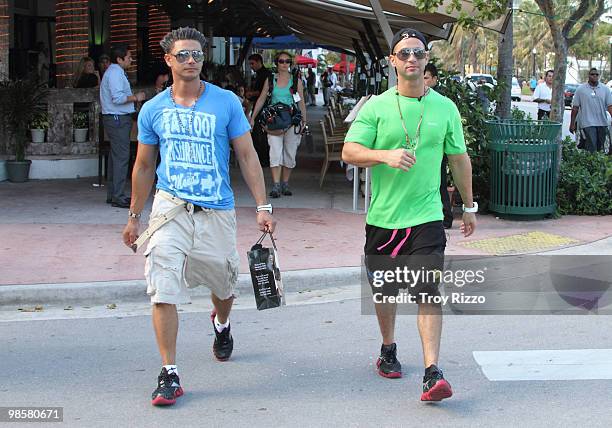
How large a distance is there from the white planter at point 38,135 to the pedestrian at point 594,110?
28.5ft

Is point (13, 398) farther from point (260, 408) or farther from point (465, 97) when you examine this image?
point (465, 97)

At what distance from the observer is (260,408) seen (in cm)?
500

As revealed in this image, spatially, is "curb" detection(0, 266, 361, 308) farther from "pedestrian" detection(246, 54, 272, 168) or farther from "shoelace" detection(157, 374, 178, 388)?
"pedestrian" detection(246, 54, 272, 168)

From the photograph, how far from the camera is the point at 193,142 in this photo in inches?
203

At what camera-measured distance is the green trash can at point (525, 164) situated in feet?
34.2

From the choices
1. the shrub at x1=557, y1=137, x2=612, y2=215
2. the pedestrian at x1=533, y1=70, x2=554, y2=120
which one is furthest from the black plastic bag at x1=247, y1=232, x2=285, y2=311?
the pedestrian at x1=533, y1=70, x2=554, y2=120

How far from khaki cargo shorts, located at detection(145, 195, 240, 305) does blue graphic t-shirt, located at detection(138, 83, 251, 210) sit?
9 centimetres

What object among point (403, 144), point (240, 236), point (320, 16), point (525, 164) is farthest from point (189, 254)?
point (320, 16)

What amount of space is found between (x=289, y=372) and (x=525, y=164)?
Answer: 5616 millimetres

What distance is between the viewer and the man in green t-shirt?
5.03 metres

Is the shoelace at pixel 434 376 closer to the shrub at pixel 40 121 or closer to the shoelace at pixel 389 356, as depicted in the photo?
the shoelace at pixel 389 356

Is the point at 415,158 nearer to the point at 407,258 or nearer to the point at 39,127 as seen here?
Answer: the point at 407,258

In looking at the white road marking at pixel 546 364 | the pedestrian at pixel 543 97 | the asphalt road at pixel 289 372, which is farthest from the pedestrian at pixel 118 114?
the pedestrian at pixel 543 97

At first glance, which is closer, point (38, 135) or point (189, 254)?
point (189, 254)
